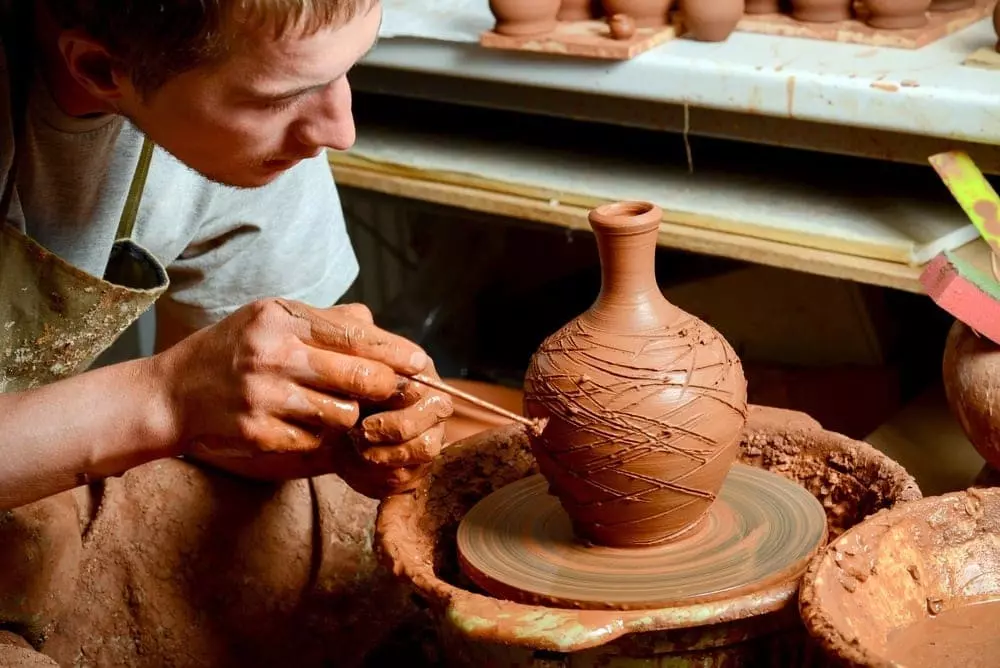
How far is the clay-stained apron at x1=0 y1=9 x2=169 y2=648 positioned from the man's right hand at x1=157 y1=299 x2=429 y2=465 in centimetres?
40

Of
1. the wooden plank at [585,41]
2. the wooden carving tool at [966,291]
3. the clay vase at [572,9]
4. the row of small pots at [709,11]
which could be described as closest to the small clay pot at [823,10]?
the row of small pots at [709,11]

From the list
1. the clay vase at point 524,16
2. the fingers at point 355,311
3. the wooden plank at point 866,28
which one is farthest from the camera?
the clay vase at point 524,16

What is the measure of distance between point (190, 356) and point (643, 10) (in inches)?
54.2

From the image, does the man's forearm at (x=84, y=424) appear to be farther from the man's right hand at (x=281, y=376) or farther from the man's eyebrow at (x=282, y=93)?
the man's eyebrow at (x=282, y=93)

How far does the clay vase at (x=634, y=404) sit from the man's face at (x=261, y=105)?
34cm

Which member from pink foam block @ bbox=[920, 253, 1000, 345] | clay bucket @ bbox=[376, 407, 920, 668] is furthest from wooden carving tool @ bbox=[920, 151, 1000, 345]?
clay bucket @ bbox=[376, 407, 920, 668]

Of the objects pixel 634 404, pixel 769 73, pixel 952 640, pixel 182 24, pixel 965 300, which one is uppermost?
pixel 182 24

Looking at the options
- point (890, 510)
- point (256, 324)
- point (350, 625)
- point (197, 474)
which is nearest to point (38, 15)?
point (256, 324)

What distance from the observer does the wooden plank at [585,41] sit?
234 centimetres

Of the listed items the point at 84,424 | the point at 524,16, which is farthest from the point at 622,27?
the point at 84,424

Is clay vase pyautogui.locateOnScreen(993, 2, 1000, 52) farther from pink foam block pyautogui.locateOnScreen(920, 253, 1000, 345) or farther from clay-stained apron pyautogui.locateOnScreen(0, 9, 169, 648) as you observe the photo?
A: clay-stained apron pyautogui.locateOnScreen(0, 9, 169, 648)

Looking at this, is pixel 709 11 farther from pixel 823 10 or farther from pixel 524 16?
pixel 524 16

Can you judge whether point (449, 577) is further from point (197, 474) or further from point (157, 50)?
point (157, 50)

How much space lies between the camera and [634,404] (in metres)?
1.41
